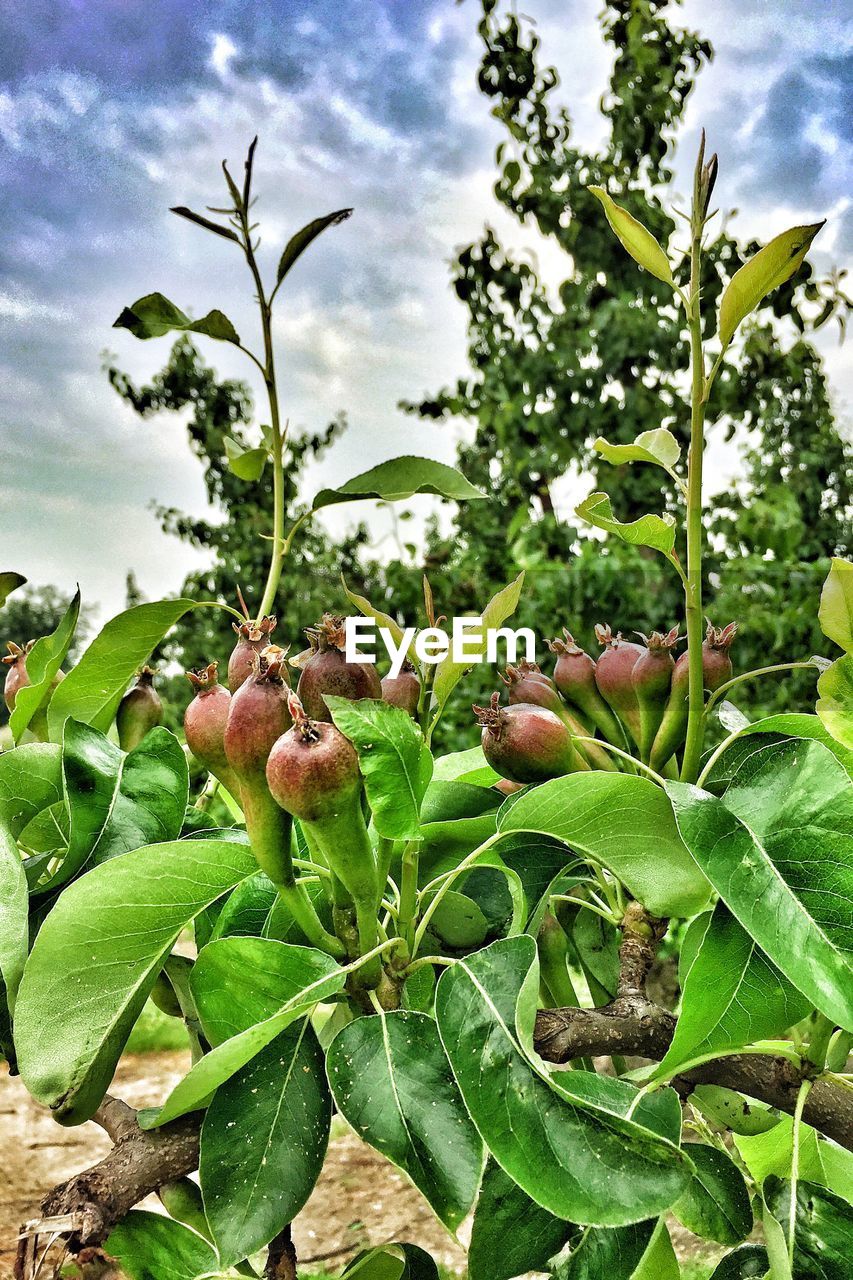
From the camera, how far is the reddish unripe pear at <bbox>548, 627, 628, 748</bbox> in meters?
0.52

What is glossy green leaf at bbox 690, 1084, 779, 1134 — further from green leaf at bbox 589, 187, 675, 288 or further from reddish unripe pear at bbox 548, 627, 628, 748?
green leaf at bbox 589, 187, 675, 288

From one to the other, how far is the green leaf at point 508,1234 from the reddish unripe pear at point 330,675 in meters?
0.19

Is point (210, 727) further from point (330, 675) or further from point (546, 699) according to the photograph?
point (546, 699)

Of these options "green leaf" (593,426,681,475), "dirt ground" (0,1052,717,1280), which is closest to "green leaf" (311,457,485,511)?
"green leaf" (593,426,681,475)

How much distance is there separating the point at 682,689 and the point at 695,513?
9 centimetres

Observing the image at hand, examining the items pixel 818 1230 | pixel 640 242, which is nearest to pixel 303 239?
pixel 640 242

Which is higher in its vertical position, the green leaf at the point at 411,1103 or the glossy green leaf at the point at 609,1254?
the green leaf at the point at 411,1103

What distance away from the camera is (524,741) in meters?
0.43

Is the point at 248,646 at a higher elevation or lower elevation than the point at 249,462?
lower

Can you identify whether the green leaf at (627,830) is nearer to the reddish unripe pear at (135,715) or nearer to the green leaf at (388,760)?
the green leaf at (388,760)

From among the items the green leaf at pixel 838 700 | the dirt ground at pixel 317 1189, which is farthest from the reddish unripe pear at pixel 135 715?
the dirt ground at pixel 317 1189

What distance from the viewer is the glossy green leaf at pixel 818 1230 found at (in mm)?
→ 396

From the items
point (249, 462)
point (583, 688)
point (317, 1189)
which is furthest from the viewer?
point (317, 1189)

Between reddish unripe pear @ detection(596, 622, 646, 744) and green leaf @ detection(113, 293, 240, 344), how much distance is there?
29 cm
